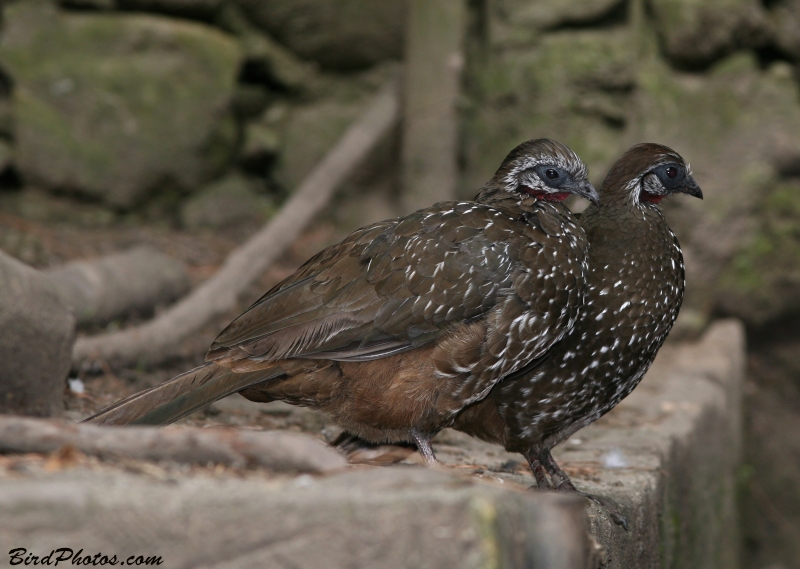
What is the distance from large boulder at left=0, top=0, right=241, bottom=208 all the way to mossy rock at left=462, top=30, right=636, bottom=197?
183 cm

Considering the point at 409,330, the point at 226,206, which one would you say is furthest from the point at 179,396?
the point at 226,206

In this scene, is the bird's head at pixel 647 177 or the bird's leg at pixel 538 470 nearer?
the bird's leg at pixel 538 470

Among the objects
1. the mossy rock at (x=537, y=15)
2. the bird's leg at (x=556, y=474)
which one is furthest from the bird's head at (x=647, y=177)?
the mossy rock at (x=537, y=15)

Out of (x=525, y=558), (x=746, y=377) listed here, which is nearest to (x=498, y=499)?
(x=525, y=558)

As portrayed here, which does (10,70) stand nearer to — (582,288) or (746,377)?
(582,288)

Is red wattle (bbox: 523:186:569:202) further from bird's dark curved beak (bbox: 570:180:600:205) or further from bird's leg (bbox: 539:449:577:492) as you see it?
bird's leg (bbox: 539:449:577:492)

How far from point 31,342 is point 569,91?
3.53m

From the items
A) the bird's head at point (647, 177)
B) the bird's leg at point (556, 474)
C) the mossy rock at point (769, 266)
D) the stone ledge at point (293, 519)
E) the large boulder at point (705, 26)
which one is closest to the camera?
the stone ledge at point (293, 519)

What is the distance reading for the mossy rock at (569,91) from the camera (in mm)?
5598

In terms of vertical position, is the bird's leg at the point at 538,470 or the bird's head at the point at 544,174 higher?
the bird's head at the point at 544,174

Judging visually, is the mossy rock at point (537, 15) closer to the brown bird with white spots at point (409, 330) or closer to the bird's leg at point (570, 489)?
the brown bird with white spots at point (409, 330)

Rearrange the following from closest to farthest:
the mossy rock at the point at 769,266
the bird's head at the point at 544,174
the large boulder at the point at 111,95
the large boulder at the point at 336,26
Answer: the bird's head at the point at 544,174
the mossy rock at the point at 769,266
the large boulder at the point at 111,95
the large boulder at the point at 336,26

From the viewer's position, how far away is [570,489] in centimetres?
314

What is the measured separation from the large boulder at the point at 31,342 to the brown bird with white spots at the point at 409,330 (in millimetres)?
671
